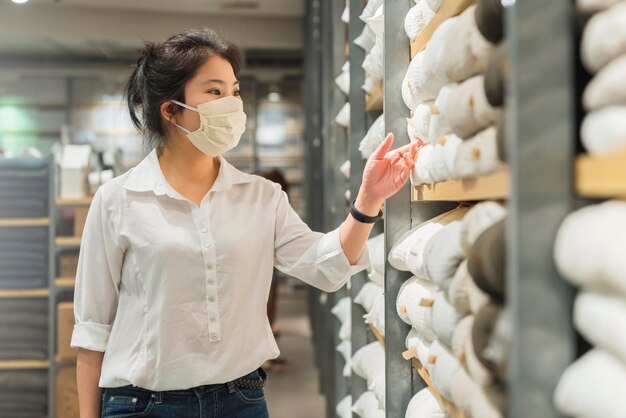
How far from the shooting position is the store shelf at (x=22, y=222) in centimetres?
430

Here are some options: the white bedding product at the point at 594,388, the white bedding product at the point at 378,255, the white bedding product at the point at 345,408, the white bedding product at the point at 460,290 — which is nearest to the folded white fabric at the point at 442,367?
the white bedding product at the point at 460,290

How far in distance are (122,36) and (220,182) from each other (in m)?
6.80

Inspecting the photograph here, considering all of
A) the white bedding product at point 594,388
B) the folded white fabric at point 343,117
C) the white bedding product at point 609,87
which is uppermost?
the folded white fabric at point 343,117

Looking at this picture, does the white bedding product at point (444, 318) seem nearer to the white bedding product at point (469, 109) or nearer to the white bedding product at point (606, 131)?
the white bedding product at point (469, 109)

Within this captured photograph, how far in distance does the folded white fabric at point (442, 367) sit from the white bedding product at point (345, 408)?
4.94ft

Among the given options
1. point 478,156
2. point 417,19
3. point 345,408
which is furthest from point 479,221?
point 345,408

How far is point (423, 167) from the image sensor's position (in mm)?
1511

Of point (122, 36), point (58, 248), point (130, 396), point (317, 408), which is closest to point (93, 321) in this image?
point (130, 396)

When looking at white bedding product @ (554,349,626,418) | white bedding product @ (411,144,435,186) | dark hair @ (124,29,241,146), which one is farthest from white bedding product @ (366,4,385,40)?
white bedding product @ (554,349,626,418)

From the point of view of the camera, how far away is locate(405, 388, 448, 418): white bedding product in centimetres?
148

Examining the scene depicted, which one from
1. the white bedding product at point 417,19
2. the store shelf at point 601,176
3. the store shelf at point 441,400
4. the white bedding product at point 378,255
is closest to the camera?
the store shelf at point 601,176

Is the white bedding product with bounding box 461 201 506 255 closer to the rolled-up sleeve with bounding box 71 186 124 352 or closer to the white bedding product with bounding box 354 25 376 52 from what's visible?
the rolled-up sleeve with bounding box 71 186 124 352

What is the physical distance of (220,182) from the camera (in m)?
1.79

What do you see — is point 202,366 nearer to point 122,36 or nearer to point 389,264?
point 389,264
